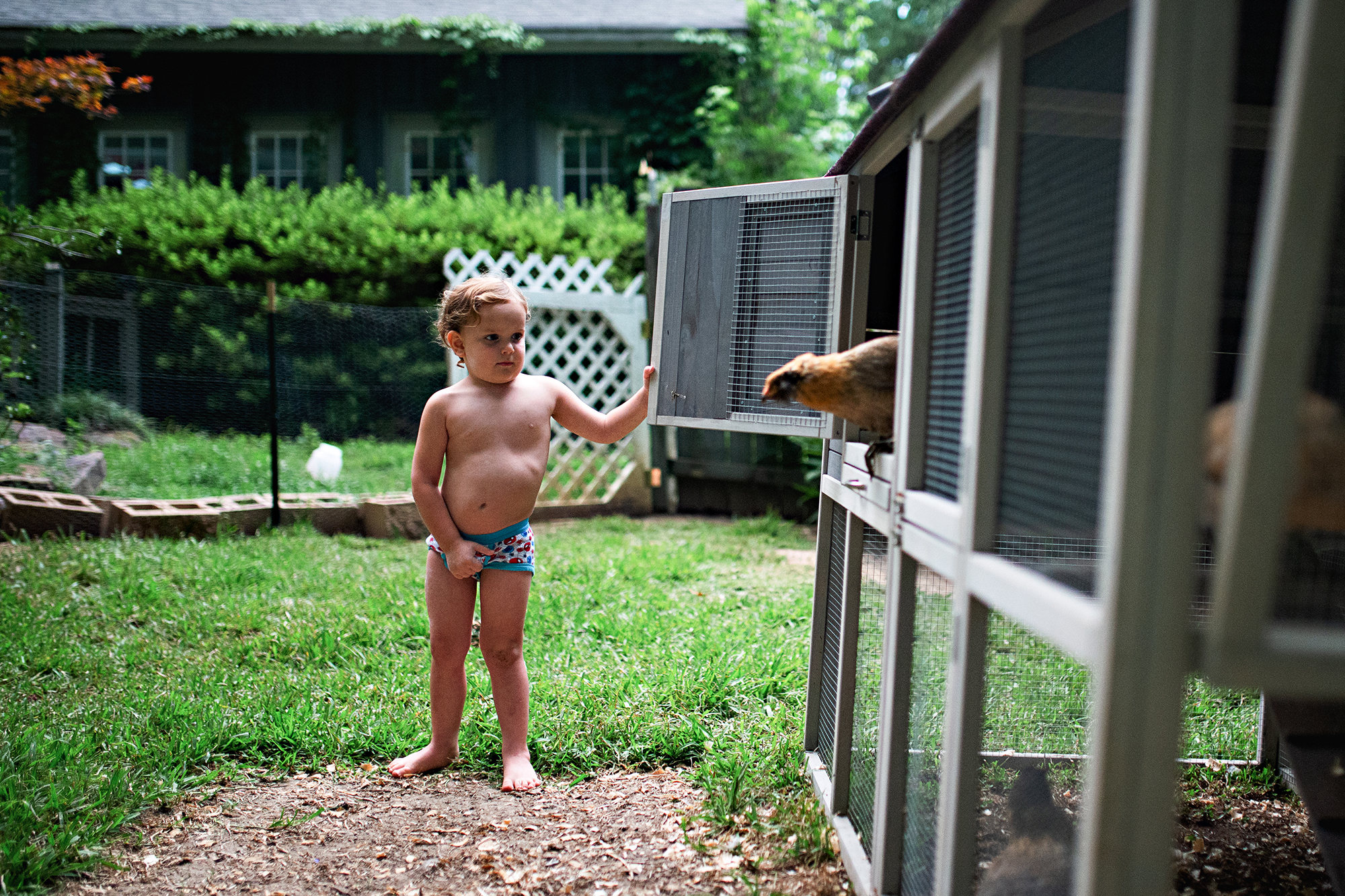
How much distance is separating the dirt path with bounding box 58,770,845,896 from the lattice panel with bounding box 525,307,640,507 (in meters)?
4.13

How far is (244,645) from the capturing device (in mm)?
3277

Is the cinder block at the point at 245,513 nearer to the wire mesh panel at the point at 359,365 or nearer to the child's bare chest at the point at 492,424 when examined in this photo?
the wire mesh panel at the point at 359,365

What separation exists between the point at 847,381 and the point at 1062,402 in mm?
588

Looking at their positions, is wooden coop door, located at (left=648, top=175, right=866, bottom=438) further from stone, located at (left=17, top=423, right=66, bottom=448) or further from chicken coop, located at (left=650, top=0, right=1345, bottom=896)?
stone, located at (left=17, top=423, right=66, bottom=448)

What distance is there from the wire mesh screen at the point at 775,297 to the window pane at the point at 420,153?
8.89 metres

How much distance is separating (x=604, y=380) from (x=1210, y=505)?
600 cm

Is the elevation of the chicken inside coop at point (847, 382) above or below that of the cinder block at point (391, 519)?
above

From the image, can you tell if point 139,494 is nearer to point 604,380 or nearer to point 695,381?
point 604,380

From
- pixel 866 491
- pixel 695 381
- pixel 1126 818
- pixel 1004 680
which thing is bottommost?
pixel 1004 680

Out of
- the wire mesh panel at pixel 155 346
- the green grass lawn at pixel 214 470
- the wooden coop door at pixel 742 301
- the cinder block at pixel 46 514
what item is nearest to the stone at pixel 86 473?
the green grass lawn at pixel 214 470

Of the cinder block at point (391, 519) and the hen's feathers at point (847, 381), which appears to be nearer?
the hen's feathers at point (847, 381)

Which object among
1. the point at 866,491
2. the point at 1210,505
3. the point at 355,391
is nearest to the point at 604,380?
the point at 355,391

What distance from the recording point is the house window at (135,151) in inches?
395

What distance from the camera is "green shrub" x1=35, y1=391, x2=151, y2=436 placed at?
17.8 ft
